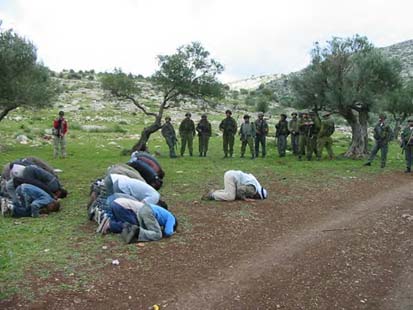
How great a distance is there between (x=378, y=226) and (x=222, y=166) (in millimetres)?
8341

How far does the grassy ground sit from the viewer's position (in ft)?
20.6

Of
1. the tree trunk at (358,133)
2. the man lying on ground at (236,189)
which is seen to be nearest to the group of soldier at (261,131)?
the tree trunk at (358,133)

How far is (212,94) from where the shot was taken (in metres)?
19.5

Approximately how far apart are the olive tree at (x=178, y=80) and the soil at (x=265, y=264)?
968cm

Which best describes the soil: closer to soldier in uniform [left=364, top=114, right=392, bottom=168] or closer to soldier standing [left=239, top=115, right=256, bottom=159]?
soldier in uniform [left=364, top=114, right=392, bottom=168]

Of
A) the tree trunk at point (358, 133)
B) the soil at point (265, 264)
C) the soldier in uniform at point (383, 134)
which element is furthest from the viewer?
the tree trunk at point (358, 133)

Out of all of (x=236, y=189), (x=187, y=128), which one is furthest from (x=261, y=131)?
(x=236, y=189)

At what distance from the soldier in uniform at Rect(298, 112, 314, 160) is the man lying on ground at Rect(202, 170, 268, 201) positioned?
337 inches

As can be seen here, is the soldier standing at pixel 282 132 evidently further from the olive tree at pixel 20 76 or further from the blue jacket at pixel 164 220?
the blue jacket at pixel 164 220

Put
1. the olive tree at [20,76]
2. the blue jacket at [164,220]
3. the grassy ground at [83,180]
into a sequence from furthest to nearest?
the olive tree at [20,76]
the blue jacket at [164,220]
the grassy ground at [83,180]

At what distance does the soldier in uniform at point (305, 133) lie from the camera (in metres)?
18.8

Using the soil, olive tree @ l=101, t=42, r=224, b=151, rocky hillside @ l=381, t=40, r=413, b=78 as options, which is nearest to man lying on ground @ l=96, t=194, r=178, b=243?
the soil

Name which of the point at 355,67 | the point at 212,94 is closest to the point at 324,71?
the point at 355,67

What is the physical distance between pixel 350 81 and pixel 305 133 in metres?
2.82
